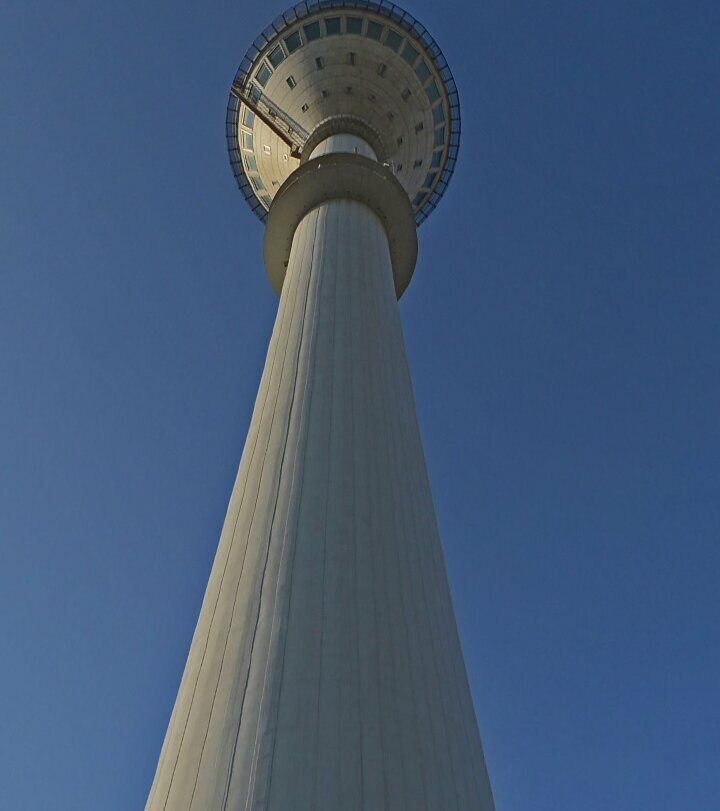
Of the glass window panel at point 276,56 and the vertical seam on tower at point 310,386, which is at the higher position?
the glass window panel at point 276,56

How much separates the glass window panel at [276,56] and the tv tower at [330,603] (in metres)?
15.9

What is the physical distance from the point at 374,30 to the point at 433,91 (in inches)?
146

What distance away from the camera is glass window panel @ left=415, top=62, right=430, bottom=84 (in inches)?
1282

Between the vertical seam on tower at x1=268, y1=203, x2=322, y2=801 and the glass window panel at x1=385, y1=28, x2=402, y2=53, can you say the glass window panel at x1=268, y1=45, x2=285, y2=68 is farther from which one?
the vertical seam on tower at x1=268, y1=203, x2=322, y2=801

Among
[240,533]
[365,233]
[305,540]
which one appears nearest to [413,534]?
[305,540]

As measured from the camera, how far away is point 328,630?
838 centimetres

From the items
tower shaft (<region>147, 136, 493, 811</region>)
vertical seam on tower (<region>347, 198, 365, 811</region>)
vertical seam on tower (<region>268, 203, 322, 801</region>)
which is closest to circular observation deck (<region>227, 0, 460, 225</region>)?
vertical seam on tower (<region>268, 203, 322, 801</region>)

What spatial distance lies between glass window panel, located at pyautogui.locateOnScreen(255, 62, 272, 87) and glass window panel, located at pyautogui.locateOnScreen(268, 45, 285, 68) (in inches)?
12.7

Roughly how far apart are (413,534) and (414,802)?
419 cm

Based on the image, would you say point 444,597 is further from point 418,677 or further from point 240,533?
point 240,533

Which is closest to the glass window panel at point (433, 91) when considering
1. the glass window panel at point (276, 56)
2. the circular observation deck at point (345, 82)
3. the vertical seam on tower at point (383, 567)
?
the circular observation deck at point (345, 82)

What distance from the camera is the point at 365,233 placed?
65.5ft

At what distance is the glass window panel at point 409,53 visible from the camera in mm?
32125

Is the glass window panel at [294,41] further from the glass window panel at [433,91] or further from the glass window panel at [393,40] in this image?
the glass window panel at [433,91]
